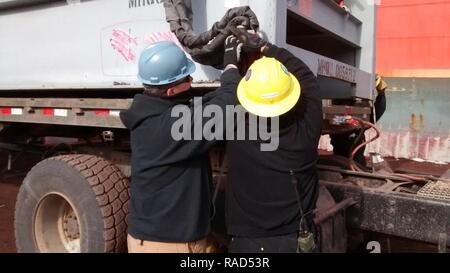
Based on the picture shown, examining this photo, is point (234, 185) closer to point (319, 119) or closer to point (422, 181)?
point (319, 119)

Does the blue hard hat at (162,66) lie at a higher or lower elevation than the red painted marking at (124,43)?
lower

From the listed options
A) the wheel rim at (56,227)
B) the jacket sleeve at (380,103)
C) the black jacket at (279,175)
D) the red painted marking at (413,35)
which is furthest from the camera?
the red painted marking at (413,35)

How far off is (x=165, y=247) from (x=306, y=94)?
3.68 feet

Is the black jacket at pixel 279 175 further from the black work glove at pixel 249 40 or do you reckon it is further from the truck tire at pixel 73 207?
the truck tire at pixel 73 207

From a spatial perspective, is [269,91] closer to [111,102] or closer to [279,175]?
[279,175]

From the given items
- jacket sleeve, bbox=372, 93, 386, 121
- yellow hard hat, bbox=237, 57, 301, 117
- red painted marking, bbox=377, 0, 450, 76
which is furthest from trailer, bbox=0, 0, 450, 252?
red painted marking, bbox=377, 0, 450, 76

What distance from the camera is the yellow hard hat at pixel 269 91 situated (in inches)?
86.3

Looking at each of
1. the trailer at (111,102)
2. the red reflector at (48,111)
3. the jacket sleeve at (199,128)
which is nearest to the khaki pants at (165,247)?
the jacket sleeve at (199,128)

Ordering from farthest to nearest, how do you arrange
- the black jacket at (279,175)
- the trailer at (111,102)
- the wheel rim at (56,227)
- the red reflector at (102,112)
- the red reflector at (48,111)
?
the red reflector at (48,111) < the wheel rim at (56,227) < the red reflector at (102,112) < the trailer at (111,102) < the black jacket at (279,175)

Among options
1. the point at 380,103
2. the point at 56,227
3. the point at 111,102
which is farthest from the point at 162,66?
the point at 380,103

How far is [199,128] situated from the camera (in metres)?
2.29
